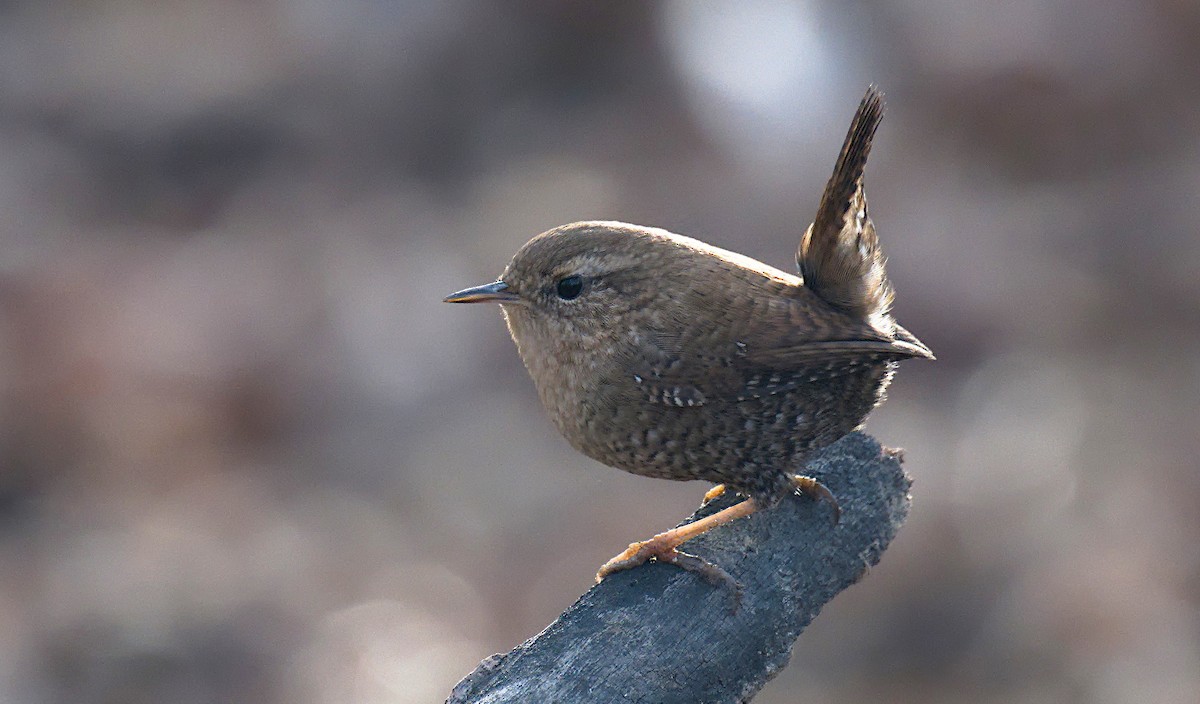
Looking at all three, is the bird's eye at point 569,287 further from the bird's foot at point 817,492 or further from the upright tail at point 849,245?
the bird's foot at point 817,492

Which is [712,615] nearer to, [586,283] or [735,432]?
[735,432]

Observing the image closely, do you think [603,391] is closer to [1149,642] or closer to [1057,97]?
[1149,642]

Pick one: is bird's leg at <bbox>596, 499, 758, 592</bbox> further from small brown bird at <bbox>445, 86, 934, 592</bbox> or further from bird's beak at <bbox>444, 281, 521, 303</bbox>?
bird's beak at <bbox>444, 281, 521, 303</bbox>

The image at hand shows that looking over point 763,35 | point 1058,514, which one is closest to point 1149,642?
point 1058,514

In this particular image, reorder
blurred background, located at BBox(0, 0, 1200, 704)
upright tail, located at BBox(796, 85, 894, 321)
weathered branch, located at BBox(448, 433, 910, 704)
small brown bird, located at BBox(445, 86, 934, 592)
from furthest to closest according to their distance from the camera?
blurred background, located at BBox(0, 0, 1200, 704)
small brown bird, located at BBox(445, 86, 934, 592)
upright tail, located at BBox(796, 85, 894, 321)
weathered branch, located at BBox(448, 433, 910, 704)

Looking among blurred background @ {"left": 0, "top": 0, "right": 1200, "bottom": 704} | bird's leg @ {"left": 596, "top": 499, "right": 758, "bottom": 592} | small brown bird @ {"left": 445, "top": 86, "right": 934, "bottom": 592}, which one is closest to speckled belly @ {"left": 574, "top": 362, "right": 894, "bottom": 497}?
small brown bird @ {"left": 445, "top": 86, "right": 934, "bottom": 592}


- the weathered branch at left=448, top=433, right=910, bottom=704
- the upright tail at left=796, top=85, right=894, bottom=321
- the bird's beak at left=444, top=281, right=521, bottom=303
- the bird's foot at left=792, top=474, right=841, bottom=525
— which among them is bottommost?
the weathered branch at left=448, top=433, right=910, bottom=704

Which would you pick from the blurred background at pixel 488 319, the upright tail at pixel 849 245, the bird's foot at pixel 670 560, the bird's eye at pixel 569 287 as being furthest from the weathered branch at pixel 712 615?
the blurred background at pixel 488 319

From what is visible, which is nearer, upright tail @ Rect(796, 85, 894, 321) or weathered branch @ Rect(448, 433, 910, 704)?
weathered branch @ Rect(448, 433, 910, 704)
